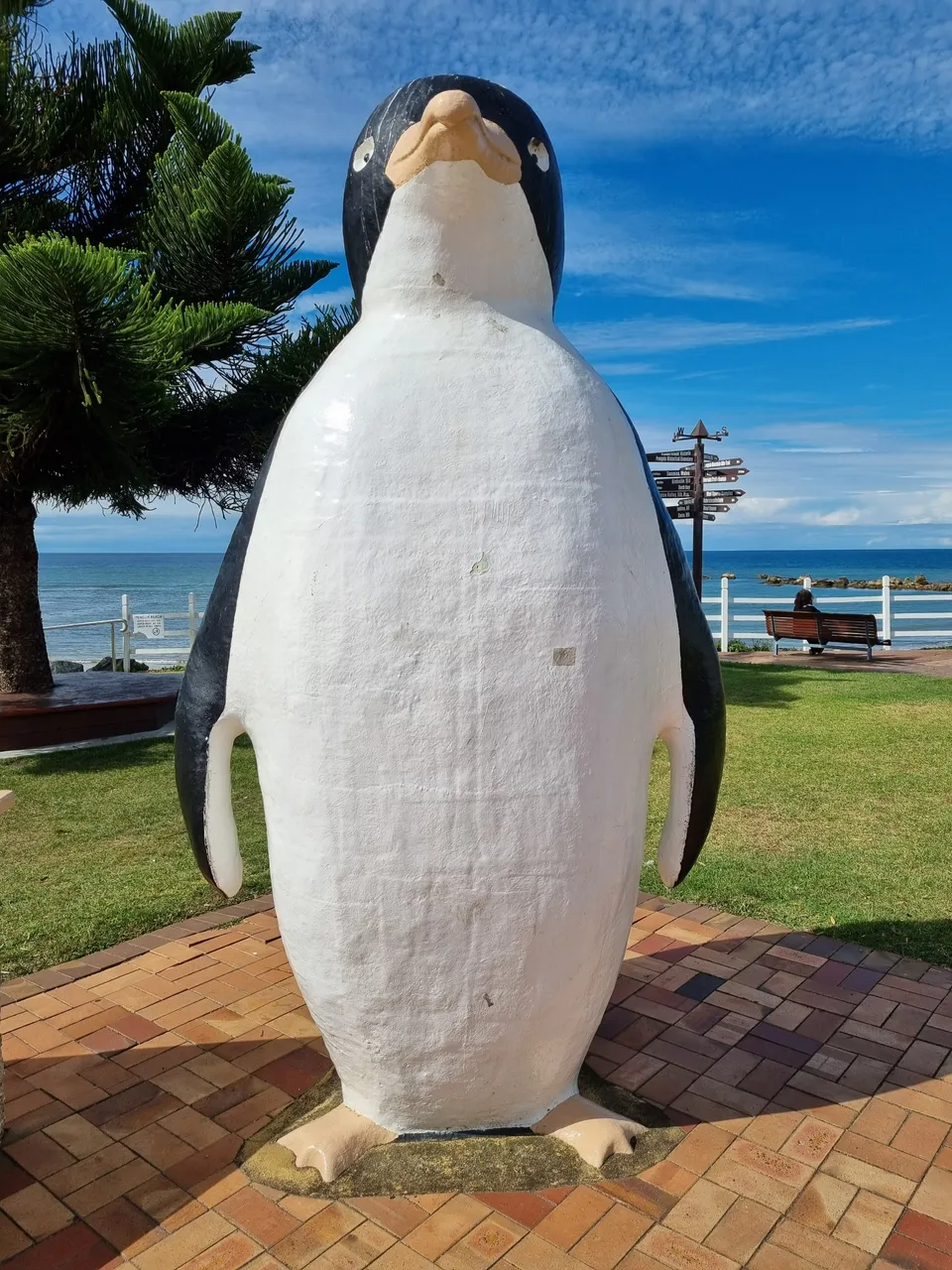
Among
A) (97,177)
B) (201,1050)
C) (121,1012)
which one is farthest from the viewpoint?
(97,177)

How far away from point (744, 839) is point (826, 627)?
28.7 feet

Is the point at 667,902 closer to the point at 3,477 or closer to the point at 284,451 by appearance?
the point at 284,451

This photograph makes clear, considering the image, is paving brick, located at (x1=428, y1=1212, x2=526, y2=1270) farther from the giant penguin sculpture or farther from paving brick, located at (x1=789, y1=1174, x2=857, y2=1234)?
paving brick, located at (x1=789, y1=1174, x2=857, y2=1234)

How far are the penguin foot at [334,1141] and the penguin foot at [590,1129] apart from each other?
408 millimetres

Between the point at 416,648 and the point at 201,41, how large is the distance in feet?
29.0

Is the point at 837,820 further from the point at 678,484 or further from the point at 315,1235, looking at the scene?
the point at 678,484

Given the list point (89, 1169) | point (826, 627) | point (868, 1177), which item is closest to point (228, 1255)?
point (89, 1169)

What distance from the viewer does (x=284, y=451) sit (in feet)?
7.20

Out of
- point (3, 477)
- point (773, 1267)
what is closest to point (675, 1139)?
point (773, 1267)

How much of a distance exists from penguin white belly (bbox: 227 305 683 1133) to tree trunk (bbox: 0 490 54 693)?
7257 mm

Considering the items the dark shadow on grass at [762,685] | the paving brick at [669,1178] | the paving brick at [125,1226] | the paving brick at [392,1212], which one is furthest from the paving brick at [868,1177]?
the dark shadow on grass at [762,685]

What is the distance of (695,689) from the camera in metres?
2.37

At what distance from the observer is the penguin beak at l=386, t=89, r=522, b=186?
2.00 m

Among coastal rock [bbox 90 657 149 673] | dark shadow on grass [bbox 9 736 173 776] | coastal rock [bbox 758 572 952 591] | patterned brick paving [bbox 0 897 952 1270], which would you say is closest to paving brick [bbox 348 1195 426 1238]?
patterned brick paving [bbox 0 897 952 1270]
